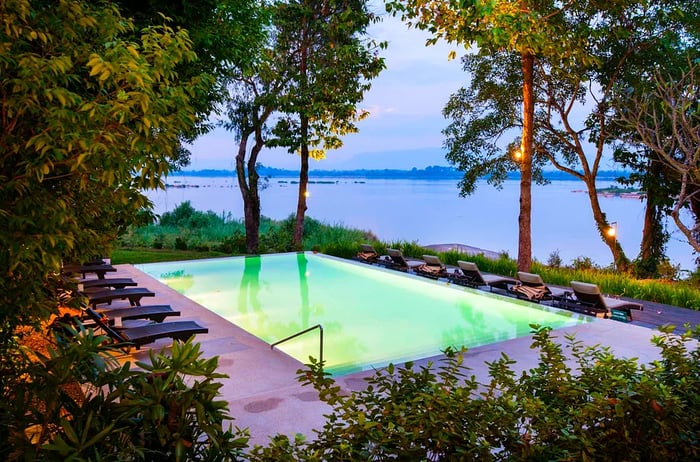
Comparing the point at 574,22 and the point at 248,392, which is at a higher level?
the point at 574,22

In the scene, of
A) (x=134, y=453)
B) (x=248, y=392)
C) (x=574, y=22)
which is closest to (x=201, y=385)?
(x=134, y=453)

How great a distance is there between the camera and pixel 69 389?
2994 millimetres

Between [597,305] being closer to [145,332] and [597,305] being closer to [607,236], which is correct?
[145,332]

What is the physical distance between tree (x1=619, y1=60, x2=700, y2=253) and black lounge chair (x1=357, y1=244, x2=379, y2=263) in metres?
6.85

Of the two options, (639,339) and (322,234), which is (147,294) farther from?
(322,234)

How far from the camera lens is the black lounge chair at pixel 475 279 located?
10.4m

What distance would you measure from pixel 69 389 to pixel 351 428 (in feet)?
6.55

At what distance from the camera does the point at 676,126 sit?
1095 centimetres

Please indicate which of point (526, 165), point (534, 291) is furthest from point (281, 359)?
point (526, 165)

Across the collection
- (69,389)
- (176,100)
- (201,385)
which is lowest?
(69,389)

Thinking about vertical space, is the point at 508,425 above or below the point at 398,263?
above

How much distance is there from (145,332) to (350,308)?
15.0 ft

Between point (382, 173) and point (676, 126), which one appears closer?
point (676, 126)

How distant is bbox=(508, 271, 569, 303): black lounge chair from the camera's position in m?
9.17
